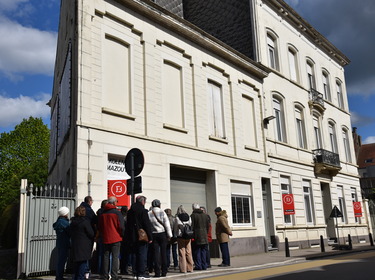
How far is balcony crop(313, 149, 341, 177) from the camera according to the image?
2327 cm

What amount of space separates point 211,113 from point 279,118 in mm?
6511

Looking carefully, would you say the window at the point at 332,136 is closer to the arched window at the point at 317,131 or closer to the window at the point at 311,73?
the arched window at the point at 317,131

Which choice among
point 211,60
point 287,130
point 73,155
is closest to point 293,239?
point 287,130

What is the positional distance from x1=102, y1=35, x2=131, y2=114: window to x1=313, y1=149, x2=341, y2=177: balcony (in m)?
14.2

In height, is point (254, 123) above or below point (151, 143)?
above

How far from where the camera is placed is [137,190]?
8.61m

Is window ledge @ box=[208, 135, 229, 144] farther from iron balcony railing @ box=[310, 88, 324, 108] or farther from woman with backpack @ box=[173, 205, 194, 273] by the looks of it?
iron balcony railing @ box=[310, 88, 324, 108]

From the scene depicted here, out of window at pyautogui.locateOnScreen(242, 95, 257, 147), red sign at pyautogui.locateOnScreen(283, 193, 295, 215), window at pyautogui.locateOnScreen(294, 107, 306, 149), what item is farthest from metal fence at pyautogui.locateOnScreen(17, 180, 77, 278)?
window at pyautogui.locateOnScreen(294, 107, 306, 149)

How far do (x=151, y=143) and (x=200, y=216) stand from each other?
3.55m

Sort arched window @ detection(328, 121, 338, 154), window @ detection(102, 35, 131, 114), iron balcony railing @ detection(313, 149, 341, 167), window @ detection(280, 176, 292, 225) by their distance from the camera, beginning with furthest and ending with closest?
arched window @ detection(328, 121, 338, 154), iron balcony railing @ detection(313, 149, 341, 167), window @ detection(280, 176, 292, 225), window @ detection(102, 35, 131, 114)

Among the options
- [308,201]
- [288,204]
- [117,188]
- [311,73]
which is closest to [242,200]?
[288,204]

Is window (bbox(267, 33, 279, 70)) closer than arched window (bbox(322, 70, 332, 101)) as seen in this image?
Yes

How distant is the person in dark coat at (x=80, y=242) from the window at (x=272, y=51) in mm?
16693

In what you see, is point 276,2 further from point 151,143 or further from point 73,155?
point 73,155
